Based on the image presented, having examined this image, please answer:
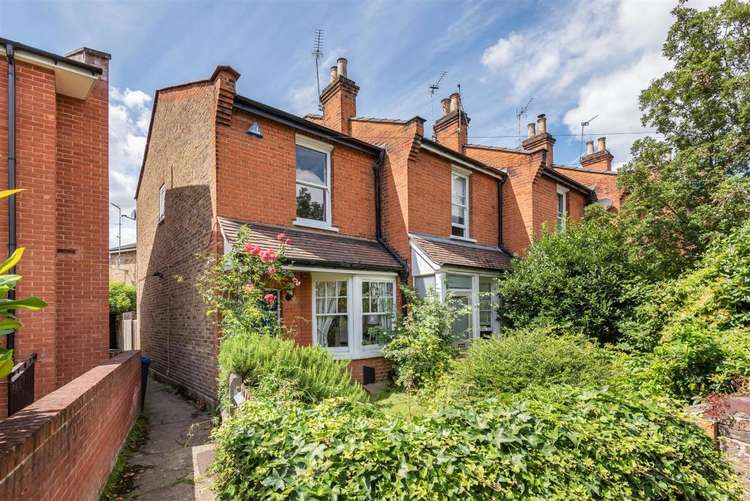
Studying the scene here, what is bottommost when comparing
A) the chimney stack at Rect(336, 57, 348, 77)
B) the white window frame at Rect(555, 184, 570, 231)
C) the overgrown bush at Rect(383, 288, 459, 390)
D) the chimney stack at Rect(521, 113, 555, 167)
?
the overgrown bush at Rect(383, 288, 459, 390)

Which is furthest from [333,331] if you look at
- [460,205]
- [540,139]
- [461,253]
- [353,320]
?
[540,139]

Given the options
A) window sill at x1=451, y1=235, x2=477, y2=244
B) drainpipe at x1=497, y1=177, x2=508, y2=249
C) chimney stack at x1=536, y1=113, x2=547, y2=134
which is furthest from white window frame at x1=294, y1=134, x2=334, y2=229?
chimney stack at x1=536, y1=113, x2=547, y2=134

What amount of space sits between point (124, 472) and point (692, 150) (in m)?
15.0

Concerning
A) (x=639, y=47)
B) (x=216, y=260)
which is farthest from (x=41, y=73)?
(x=639, y=47)

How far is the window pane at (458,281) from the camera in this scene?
10.9 meters

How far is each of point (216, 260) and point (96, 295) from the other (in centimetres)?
207

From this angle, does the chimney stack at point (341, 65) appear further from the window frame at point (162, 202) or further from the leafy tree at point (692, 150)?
the leafy tree at point (692, 150)

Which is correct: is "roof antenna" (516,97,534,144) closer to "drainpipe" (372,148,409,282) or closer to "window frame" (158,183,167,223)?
"drainpipe" (372,148,409,282)

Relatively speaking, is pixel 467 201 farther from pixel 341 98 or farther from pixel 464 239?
pixel 341 98

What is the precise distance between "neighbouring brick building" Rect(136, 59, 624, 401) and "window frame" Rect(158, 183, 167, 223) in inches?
3.7

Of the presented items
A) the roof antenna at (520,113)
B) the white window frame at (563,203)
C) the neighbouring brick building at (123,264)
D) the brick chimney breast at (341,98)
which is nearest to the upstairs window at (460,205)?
the brick chimney breast at (341,98)

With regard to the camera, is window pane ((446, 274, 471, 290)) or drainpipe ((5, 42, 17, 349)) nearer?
drainpipe ((5, 42, 17, 349))

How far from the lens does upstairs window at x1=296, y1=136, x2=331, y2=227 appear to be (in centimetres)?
975

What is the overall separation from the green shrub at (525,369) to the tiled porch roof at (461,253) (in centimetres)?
437
